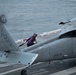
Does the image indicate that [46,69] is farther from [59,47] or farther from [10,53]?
[10,53]

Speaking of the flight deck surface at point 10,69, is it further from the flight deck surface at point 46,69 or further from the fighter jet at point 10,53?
the fighter jet at point 10,53

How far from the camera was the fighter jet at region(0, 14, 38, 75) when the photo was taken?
1391 centimetres

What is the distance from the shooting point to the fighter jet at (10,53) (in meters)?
13.9

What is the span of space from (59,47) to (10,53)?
325 centimetres

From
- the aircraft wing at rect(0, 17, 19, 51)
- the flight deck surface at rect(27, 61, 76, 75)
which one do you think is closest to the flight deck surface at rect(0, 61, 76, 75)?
the flight deck surface at rect(27, 61, 76, 75)

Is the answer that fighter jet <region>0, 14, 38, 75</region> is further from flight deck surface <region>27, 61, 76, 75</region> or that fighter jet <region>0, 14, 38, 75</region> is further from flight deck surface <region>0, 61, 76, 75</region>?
flight deck surface <region>27, 61, 76, 75</region>

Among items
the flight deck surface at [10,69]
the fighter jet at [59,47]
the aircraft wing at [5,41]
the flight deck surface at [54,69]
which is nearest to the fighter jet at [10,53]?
the aircraft wing at [5,41]

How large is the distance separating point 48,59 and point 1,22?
389cm

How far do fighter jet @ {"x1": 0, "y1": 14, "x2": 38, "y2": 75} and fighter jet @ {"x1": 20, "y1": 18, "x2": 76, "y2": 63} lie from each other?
1.41 metres

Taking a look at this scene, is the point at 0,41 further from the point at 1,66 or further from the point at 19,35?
the point at 19,35

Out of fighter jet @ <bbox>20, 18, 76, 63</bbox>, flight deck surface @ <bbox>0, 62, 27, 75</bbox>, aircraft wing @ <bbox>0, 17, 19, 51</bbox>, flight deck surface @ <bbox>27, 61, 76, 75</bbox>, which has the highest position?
aircraft wing @ <bbox>0, 17, 19, 51</bbox>

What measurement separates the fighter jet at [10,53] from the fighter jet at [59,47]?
4.64 feet

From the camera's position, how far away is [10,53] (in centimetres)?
1456

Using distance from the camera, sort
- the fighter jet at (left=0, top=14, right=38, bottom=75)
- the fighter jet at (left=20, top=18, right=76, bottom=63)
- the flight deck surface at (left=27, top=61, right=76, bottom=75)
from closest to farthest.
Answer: the fighter jet at (left=0, top=14, right=38, bottom=75), the fighter jet at (left=20, top=18, right=76, bottom=63), the flight deck surface at (left=27, top=61, right=76, bottom=75)
